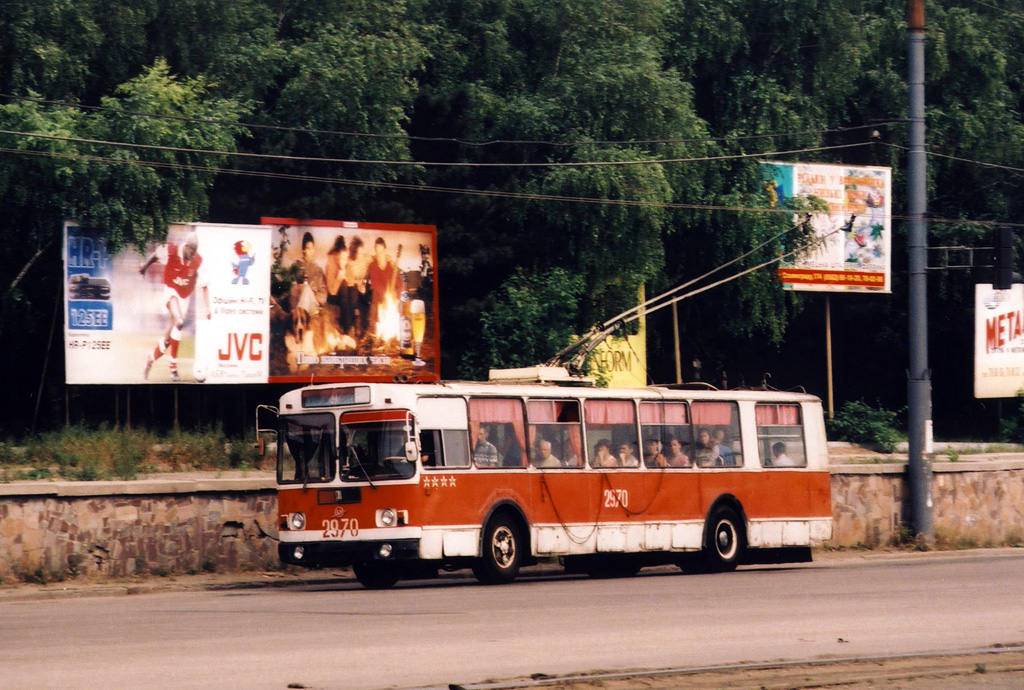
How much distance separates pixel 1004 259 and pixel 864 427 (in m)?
12.4

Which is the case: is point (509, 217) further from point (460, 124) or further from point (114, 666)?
point (114, 666)

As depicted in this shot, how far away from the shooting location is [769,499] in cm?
2456

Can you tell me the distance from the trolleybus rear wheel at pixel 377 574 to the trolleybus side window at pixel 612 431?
351cm

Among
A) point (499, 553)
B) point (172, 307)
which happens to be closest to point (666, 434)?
point (499, 553)

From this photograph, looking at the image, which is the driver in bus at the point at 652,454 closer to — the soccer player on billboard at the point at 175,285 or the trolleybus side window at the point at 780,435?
the trolleybus side window at the point at 780,435

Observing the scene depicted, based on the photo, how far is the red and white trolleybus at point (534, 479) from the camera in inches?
760

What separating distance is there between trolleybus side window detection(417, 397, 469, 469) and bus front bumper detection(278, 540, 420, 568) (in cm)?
113

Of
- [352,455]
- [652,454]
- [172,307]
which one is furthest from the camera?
[172,307]

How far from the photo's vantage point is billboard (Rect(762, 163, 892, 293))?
36375 mm

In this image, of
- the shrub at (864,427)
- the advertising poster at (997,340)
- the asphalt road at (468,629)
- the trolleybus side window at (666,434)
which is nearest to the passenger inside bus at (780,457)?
the trolleybus side window at (666,434)

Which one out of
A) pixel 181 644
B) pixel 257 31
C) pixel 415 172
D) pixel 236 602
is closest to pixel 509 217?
pixel 415 172

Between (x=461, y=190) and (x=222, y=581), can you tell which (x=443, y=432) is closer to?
(x=222, y=581)

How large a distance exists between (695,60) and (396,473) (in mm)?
21799

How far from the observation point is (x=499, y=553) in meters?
20.1
